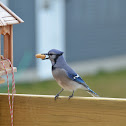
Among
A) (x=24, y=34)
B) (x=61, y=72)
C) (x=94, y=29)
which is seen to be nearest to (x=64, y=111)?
(x=61, y=72)

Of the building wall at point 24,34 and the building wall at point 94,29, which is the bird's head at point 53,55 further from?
the building wall at point 94,29

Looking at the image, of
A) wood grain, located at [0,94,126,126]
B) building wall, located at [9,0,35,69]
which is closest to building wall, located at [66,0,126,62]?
building wall, located at [9,0,35,69]

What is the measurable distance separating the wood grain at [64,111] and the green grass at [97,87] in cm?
276

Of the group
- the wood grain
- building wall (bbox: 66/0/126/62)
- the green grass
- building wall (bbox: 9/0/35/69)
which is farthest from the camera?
building wall (bbox: 66/0/126/62)

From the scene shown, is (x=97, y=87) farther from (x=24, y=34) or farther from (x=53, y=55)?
(x=53, y=55)

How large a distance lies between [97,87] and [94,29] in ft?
8.06

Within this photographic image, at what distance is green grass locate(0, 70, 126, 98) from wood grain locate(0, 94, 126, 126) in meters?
2.76

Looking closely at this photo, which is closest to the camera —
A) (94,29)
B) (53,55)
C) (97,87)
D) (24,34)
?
(53,55)

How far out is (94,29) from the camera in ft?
24.0

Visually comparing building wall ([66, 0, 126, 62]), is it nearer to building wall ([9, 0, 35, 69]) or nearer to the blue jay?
building wall ([9, 0, 35, 69])

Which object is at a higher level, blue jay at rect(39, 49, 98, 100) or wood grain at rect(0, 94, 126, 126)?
blue jay at rect(39, 49, 98, 100)

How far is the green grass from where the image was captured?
15.1ft

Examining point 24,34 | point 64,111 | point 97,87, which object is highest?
point 24,34

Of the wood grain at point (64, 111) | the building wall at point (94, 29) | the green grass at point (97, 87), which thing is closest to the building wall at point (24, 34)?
the green grass at point (97, 87)
